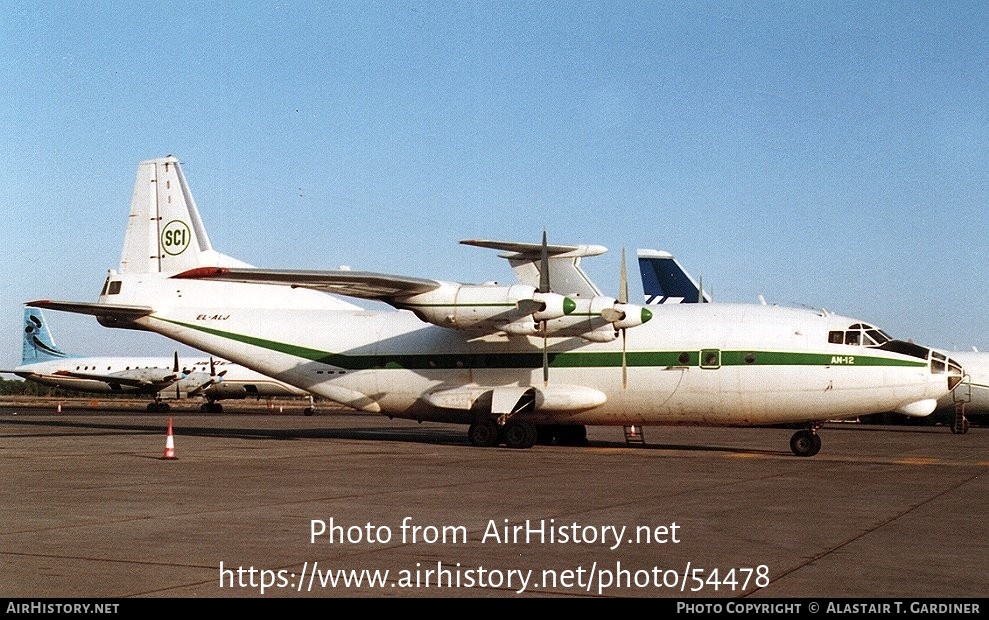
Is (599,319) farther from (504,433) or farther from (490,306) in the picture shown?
(504,433)

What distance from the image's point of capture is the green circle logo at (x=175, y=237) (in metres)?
31.6

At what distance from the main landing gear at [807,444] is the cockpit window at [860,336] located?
2.30 m

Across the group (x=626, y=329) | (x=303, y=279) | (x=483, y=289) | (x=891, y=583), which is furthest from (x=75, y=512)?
(x=626, y=329)

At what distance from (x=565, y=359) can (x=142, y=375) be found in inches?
2064

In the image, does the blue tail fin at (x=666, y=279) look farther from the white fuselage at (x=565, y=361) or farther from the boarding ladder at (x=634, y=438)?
the white fuselage at (x=565, y=361)

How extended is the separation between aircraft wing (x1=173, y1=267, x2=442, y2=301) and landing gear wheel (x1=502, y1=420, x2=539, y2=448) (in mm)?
4418

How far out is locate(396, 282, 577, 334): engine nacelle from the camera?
82.3ft

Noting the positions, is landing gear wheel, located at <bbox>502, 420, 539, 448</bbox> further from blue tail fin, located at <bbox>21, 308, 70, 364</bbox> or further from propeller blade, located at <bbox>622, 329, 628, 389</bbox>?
blue tail fin, located at <bbox>21, 308, 70, 364</bbox>

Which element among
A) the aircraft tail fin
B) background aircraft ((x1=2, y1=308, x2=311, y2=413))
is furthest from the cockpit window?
background aircraft ((x1=2, y1=308, x2=311, y2=413))

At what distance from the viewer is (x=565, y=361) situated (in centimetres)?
2669

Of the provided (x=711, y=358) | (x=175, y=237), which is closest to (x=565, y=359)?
(x=711, y=358)

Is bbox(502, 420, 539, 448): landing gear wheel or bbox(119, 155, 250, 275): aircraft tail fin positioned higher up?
bbox(119, 155, 250, 275): aircraft tail fin

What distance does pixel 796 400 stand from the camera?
80.8 feet
